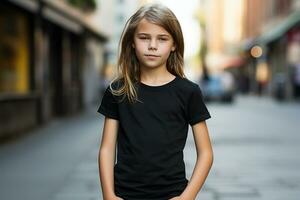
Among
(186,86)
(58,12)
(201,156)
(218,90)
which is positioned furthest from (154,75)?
(218,90)

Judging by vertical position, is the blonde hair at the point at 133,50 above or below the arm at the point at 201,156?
above

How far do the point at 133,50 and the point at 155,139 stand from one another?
40 cm

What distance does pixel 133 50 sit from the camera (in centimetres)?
306

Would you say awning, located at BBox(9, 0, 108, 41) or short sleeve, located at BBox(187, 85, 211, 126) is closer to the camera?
short sleeve, located at BBox(187, 85, 211, 126)

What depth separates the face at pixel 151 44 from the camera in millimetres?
2887

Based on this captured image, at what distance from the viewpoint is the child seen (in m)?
2.88

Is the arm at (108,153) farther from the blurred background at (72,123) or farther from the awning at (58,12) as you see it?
the awning at (58,12)

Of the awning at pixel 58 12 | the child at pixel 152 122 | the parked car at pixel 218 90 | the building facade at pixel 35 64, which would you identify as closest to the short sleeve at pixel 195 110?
the child at pixel 152 122

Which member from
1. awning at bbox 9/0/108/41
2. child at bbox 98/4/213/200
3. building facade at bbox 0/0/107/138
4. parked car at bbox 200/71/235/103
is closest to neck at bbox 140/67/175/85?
child at bbox 98/4/213/200

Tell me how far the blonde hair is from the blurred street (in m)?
4.76

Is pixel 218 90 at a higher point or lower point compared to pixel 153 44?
lower

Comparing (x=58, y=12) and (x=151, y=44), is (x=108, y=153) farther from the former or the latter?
(x=58, y=12)

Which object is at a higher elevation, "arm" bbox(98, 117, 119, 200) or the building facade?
"arm" bbox(98, 117, 119, 200)

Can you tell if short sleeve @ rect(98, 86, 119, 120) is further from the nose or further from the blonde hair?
the nose
